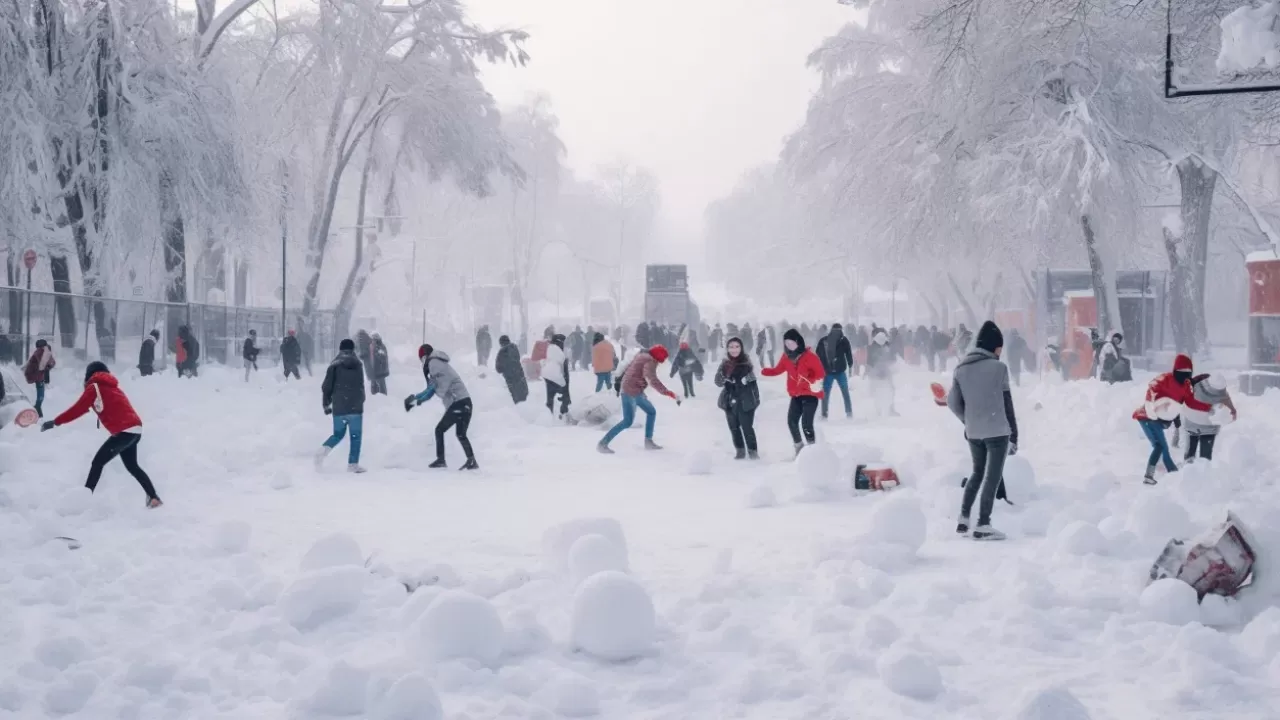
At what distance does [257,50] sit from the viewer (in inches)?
1228

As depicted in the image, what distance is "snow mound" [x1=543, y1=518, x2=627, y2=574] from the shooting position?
22.1ft

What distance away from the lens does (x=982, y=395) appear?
25.7ft

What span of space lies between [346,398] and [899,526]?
24.6 feet

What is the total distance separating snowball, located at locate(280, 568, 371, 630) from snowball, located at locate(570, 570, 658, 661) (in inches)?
55.2

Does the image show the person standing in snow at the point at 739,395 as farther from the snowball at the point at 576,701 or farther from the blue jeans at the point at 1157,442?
the snowball at the point at 576,701

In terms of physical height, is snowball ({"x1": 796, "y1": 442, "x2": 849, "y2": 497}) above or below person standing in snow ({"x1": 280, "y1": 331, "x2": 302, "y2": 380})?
below

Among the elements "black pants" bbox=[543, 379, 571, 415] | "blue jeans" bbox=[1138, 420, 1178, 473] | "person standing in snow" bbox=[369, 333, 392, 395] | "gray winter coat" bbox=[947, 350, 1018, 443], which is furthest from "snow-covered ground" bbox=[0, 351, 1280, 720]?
"person standing in snow" bbox=[369, 333, 392, 395]

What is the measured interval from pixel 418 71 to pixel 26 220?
13.0 meters

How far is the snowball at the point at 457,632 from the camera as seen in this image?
16.5 ft

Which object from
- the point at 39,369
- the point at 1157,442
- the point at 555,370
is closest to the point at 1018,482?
the point at 1157,442

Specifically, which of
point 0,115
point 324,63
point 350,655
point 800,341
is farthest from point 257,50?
point 350,655

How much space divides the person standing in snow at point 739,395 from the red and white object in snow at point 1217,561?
7204mm

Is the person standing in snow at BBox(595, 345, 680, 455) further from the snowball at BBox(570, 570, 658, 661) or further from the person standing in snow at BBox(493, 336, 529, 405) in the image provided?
the snowball at BBox(570, 570, 658, 661)

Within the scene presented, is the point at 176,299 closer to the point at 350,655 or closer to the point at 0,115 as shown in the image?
the point at 0,115
